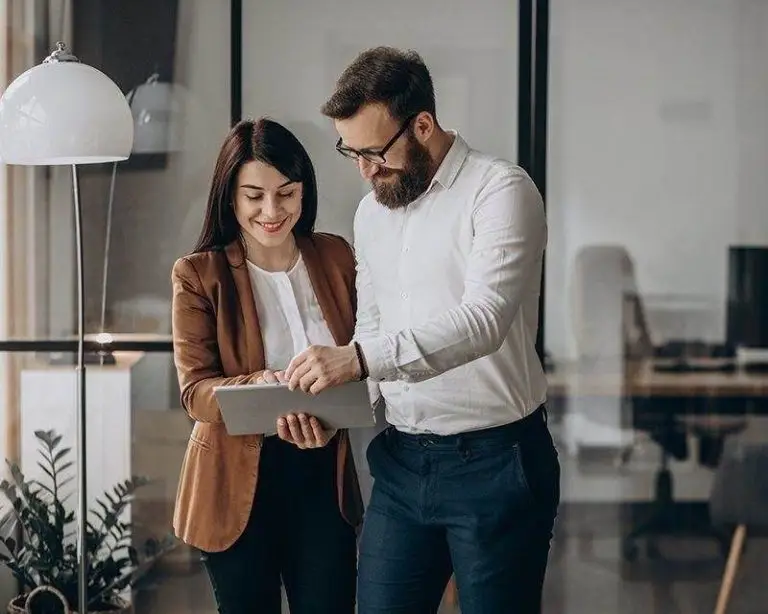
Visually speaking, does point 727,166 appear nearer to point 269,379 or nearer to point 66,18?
point 269,379

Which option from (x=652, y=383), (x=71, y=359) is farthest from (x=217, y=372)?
(x=652, y=383)

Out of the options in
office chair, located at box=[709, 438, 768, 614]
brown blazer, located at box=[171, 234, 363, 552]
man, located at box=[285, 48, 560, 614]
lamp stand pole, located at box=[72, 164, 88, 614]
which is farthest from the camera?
office chair, located at box=[709, 438, 768, 614]

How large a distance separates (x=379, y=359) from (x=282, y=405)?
356mm

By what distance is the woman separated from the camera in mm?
2602

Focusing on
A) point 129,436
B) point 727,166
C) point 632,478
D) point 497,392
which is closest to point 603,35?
point 727,166

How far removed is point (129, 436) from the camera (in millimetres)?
3682

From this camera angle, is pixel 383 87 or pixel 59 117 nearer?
pixel 383 87

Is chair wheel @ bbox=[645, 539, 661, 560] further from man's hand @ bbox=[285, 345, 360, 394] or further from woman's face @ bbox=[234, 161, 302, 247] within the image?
man's hand @ bbox=[285, 345, 360, 394]

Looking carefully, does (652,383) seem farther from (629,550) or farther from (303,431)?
(303,431)

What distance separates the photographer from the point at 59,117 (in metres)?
2.79

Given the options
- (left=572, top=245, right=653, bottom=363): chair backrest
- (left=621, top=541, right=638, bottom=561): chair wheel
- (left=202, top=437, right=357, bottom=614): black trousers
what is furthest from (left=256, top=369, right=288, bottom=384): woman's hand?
(left=621, top=541, right=638, bottom=561): chair wheel

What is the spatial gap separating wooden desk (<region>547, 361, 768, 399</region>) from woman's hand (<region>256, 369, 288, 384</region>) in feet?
4.36

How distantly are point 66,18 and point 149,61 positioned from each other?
11.6 inches

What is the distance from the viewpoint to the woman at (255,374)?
8.54ft
